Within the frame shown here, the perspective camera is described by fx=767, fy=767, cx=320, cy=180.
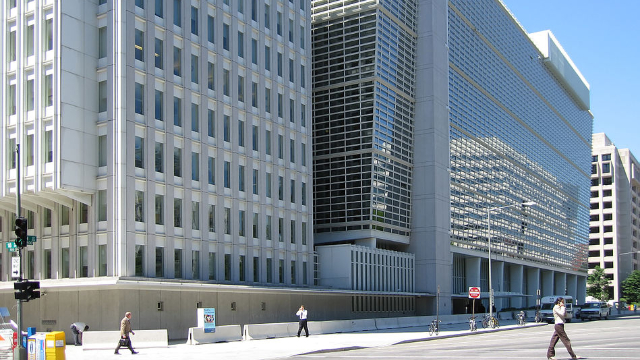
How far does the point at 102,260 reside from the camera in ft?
140

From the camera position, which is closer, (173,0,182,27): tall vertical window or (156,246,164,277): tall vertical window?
(156,246,164,277): tall vertical window

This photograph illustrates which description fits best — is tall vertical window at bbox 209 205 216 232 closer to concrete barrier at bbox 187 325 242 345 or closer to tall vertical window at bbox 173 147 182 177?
tall vertical window at bbox 173 147 182 177

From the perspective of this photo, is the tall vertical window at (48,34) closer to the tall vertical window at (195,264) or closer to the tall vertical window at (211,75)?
the tall vertical window at (211,75)

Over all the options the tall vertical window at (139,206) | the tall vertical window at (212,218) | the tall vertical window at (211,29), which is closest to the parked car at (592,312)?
the tall vertical window at (212,218)

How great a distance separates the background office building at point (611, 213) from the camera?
181625mm

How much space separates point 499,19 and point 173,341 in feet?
227

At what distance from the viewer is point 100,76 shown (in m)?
43.7

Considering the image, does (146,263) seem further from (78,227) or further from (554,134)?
(554,134)

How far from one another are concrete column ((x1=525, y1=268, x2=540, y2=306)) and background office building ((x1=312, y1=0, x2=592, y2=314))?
8055 millimetres

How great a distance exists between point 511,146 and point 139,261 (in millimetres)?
66326

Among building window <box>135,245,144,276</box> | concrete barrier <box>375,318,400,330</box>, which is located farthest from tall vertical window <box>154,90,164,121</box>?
concrete barrier <box>375,318,400,330</box>

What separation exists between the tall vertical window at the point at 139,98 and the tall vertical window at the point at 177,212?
583 centimetres

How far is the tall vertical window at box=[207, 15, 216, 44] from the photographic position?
50.6 metres

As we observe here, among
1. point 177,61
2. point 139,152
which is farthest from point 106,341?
point 177,61
